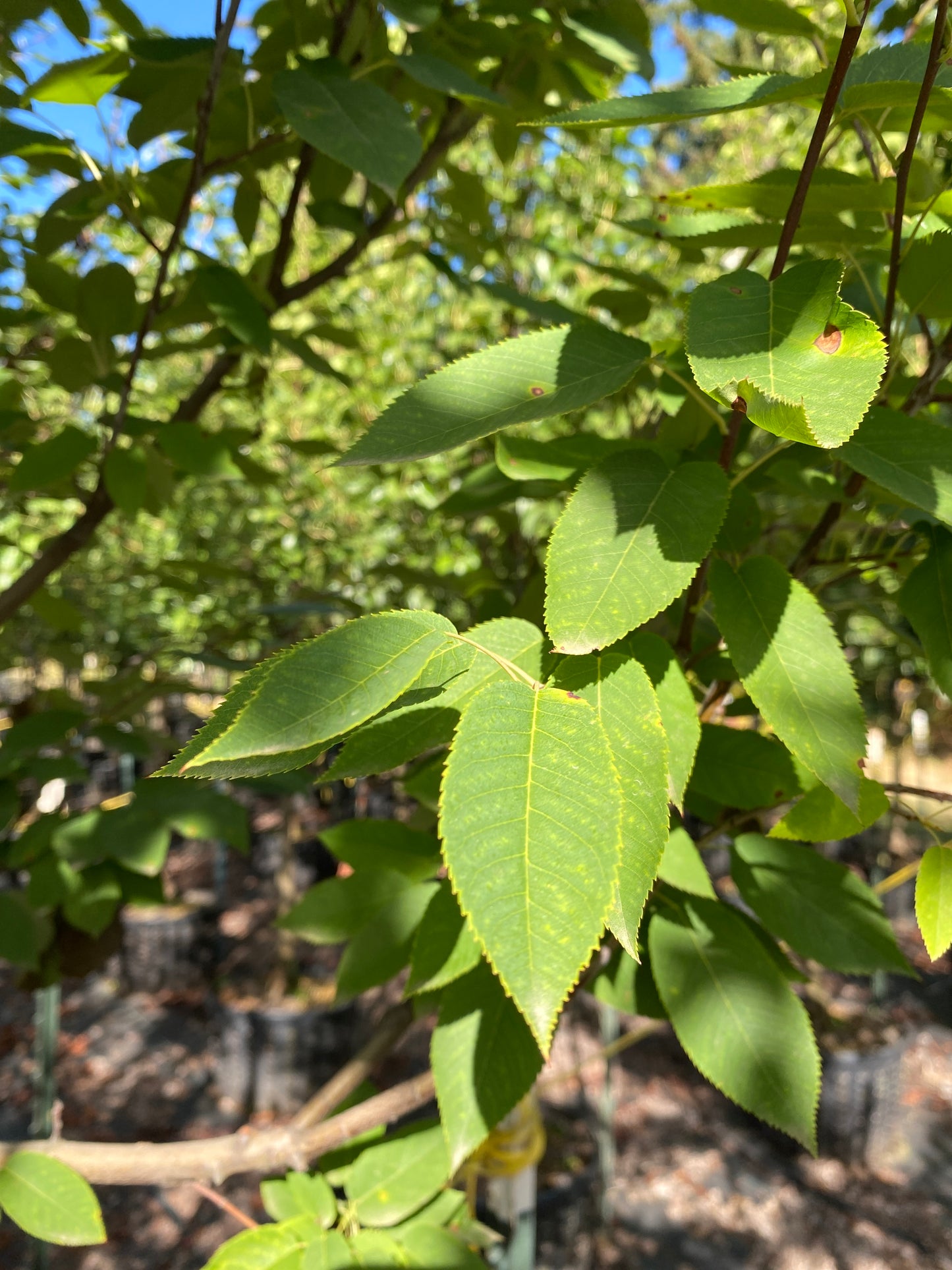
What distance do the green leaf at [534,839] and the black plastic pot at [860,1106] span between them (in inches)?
126

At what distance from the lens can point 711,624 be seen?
2.48 feet

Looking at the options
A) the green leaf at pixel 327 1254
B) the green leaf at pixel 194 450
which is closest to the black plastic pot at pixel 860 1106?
the green leaf at pixel 327 1254

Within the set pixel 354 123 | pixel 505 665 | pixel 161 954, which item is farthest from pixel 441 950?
pixel 161 954

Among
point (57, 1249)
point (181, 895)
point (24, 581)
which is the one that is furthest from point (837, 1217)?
point (181, 895)

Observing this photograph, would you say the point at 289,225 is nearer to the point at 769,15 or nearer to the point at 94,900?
the point at 769,15

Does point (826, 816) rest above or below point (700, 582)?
below

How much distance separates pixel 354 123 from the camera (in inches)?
28.5

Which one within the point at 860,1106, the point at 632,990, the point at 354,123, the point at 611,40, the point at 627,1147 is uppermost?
the point at 611,40

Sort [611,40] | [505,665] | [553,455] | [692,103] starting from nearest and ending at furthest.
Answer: [505,665]
[692,103]
[553,455]
[611,40]

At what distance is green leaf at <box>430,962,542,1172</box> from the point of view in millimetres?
616

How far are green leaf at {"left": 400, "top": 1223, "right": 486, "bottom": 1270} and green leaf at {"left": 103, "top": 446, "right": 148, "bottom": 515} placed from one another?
835 mm

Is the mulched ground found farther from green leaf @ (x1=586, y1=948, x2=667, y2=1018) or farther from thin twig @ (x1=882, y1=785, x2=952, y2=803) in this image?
thin twig @ (x1=882, y1=785, x2=952, y2=803)

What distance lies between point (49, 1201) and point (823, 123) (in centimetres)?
110

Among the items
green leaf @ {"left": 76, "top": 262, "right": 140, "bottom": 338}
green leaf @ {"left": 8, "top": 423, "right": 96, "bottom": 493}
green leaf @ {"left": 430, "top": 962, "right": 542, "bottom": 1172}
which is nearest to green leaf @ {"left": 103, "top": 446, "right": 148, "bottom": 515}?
green leaf @ {"left": 8, "top": 423, "right": 96, "bottom": 493}
